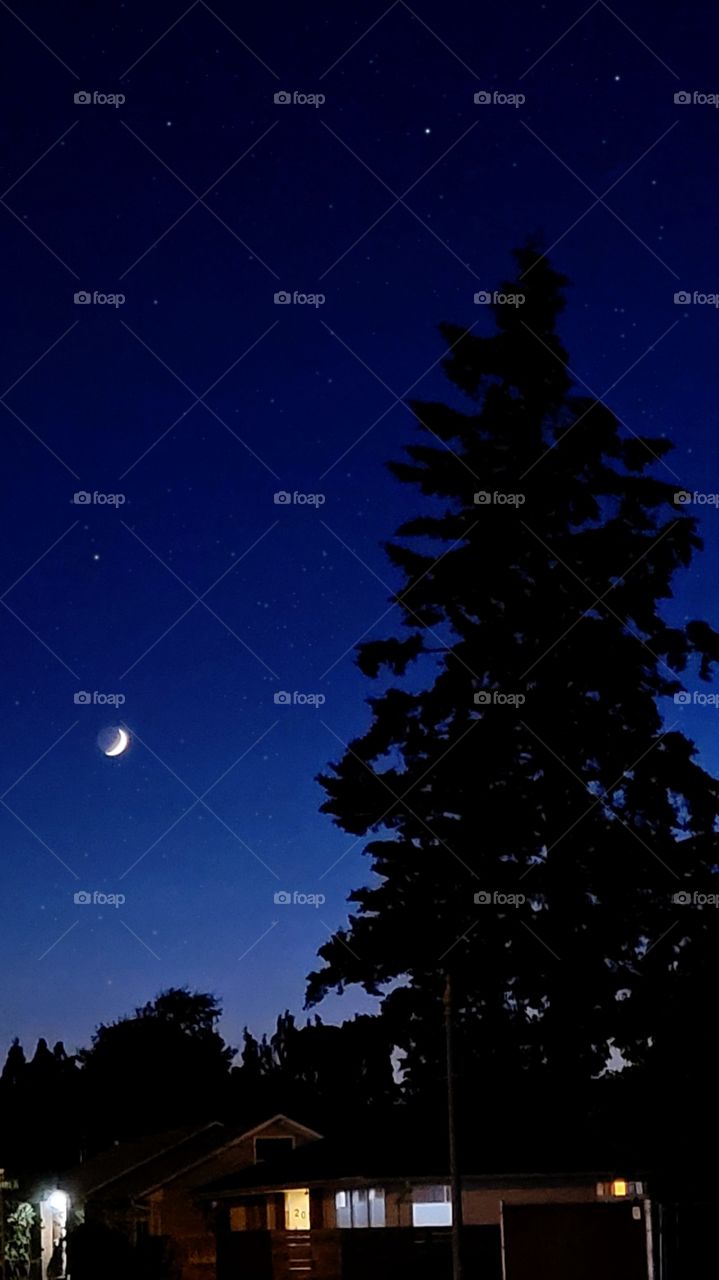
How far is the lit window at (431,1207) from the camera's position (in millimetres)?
37062

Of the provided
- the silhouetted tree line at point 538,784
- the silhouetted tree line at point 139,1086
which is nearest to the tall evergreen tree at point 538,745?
the silhouetted tree line at point 538,784

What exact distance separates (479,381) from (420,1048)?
14.9 m

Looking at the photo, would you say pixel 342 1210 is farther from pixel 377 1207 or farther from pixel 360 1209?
pixel 377 1207

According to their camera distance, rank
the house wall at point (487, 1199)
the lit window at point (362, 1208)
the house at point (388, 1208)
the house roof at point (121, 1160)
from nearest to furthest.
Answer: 1. the house at point (388, 1208)
2. the house wall at point (487, 1199)
3. the lit window at point (362, 1208)
4. the house roof at point (121, 1160)

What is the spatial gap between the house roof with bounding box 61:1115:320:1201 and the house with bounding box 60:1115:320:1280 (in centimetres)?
3

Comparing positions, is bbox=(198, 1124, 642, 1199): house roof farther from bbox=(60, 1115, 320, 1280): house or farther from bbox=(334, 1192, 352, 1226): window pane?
bbox=(60, 1115, 320, 1280): house

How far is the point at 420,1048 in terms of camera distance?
4244 cm

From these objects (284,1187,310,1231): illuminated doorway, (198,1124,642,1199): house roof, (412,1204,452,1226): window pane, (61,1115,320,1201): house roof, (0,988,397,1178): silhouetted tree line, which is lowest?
(412,1204,452,1226): window pane

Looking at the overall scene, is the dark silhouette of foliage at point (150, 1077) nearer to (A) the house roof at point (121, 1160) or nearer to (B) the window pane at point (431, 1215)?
(A) the house roof at point (121, 1160)

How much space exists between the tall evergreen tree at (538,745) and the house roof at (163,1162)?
15750 millimetres

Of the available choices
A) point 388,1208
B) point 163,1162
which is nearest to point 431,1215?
point 388,1208

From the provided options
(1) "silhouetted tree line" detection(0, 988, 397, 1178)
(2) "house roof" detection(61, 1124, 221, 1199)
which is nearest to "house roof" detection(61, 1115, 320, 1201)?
(2) "house roof" detection(61, 1124, 221, 1199)

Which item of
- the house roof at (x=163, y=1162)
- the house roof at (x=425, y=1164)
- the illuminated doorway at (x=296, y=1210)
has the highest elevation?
the house roof at (x=163, y=1162)

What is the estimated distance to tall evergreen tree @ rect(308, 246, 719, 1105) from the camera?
4112 centimetres
